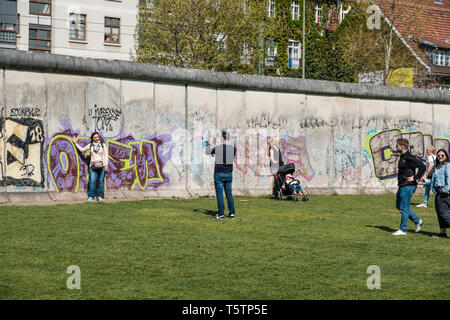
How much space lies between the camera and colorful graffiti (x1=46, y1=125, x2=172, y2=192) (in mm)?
16328

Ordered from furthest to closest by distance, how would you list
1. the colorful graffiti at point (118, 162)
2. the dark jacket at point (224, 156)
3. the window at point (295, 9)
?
the window at point (295, 9)
the colorful graffiti at point (118, 162)
the dark jacket at point (224, 156)

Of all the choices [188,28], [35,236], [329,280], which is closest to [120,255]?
[35,236]

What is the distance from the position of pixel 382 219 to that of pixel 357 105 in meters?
8.20

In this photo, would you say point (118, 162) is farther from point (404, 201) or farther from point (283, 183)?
point (404, 201)

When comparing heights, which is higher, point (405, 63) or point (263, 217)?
point (405, 63)

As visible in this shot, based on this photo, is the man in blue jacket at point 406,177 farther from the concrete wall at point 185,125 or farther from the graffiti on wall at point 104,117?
the graffiti on wall at point 104,117

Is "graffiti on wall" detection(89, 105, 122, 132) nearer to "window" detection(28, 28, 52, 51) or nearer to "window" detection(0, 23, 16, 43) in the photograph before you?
"window" detection(0, 23, 16, 43)

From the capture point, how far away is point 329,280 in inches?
306

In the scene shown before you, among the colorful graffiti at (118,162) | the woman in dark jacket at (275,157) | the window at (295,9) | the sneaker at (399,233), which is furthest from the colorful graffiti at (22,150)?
the window at (295,9)

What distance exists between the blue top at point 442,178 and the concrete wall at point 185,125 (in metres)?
7.96

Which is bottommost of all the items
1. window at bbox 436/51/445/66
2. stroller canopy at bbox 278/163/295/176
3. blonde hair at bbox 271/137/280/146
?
stroller canopy at bbox 278/163/295/176

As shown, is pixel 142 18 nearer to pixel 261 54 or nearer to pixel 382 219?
pixel 261 54

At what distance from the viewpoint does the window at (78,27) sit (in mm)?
51594

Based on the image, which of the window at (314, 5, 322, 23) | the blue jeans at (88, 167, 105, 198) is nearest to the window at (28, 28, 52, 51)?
the window at (314, 5, 322, 23)
